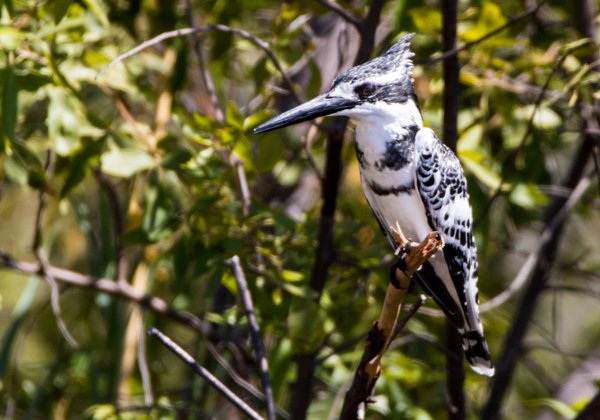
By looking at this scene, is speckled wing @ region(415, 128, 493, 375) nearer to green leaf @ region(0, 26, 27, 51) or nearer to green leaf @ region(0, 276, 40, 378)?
green leaf @ region(0, 26, 27, 51)

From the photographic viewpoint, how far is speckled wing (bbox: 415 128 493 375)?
2.49m

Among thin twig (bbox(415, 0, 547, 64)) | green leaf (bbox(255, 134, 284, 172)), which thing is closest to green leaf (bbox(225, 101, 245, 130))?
green leaf (bbox(255, 134, 284, 172))

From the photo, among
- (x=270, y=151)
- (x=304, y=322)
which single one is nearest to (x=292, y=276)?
(x=304, y=322)

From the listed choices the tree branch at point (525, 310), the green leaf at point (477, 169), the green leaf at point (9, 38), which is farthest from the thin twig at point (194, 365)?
the tree branch at point (525, 310)

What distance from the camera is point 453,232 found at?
2.61 m

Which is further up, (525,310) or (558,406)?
(558,406)

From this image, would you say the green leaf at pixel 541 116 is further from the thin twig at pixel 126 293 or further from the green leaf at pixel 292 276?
the thin twig at pixel 126 293

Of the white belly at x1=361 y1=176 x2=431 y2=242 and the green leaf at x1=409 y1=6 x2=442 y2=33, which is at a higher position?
the green leaf at x1=409 y1=6 x2=442 y2=33

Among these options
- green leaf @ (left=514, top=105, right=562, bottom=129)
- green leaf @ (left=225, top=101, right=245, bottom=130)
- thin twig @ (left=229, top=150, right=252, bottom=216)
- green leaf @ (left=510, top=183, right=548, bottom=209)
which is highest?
green leaf @ (left=225, top=101, right=245, bottom=130)

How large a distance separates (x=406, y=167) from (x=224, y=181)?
0.48 meters

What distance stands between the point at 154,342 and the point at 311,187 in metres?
0.79

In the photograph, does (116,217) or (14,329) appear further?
(116,217)

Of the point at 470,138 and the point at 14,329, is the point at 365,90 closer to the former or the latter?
the point at 470,138

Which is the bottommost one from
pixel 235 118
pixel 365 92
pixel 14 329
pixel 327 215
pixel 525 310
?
pixel 525 310
